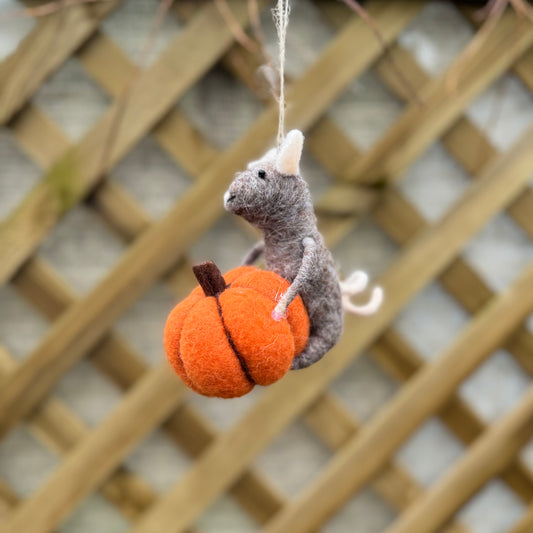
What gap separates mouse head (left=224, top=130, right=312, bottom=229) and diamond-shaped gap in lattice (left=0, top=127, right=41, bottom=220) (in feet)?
1.89

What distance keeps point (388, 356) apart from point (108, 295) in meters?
0.38

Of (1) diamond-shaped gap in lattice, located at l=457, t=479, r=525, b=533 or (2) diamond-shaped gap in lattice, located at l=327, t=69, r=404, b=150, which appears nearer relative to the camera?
(2) diamond-shaped gap in lattice, located at l=327, t=69, r=404, b=150

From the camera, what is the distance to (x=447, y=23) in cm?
70

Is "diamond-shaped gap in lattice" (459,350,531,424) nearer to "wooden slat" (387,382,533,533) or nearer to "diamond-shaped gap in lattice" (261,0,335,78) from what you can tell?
"wooden slat" (387,382,533,533)

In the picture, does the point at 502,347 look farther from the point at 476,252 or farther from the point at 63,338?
the point at 63,338

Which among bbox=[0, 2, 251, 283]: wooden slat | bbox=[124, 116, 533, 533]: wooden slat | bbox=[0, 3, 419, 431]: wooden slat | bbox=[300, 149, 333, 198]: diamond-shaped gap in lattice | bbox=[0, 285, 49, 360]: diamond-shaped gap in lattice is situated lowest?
bbox=[124, 116, 533, 533]: wooden slat

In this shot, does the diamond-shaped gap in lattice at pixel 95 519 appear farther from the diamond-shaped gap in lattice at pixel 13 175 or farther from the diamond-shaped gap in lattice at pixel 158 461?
the diamond-shaped gap in lattice at pixel 13 175

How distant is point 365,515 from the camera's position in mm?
831

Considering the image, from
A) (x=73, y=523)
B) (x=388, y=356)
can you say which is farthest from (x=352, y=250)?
(x=73, y=523)

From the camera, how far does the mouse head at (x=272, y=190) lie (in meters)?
0.20

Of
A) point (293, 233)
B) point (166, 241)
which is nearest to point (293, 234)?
point (293, 233)

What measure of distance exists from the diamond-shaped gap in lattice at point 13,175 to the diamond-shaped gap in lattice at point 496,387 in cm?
66

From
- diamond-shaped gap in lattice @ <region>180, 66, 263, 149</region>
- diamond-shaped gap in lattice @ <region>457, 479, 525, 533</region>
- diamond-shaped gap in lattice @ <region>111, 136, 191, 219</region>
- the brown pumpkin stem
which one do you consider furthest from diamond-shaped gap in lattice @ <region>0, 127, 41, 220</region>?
diamond-shaped gap in lattice @ <region>457, 479, 525, 533</region>

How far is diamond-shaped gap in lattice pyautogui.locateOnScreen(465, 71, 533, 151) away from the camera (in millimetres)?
728
